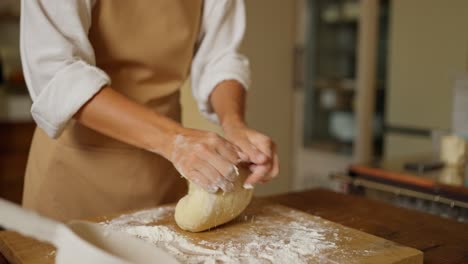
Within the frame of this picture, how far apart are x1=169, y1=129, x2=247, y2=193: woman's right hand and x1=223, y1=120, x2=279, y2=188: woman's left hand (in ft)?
0.16

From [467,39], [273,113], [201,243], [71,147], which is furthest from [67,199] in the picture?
[273,113]

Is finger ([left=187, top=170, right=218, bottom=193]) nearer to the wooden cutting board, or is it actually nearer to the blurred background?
the wooden cutting board

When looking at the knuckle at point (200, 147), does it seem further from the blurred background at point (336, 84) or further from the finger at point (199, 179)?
the blurred background at point (336, 84)

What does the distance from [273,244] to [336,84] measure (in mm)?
2620

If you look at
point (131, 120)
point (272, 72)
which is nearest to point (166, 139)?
point (131, 120)

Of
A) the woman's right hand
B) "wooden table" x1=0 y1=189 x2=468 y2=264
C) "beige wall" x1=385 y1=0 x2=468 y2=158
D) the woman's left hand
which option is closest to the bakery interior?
"beige wall" x1=385 y1=0 x2=468 y2=158

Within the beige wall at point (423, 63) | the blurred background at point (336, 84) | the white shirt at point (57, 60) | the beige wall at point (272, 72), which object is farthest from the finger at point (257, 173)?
the beige wall at point (272, 72)

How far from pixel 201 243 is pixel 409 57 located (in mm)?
2326

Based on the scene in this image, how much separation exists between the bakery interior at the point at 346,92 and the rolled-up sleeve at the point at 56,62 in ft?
3.30

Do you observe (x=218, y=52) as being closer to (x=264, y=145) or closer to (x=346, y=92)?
(x=264, y=145)

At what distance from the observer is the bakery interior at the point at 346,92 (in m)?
2.04

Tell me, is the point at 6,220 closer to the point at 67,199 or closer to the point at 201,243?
the point at 201,243

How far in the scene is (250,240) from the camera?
2.81ft

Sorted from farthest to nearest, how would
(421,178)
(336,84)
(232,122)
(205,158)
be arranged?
(336,84) < (421,178) < (232,122) < (205,158)
